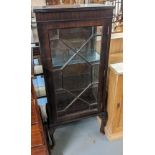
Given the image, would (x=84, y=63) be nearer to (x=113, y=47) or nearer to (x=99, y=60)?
(x=99, y=60)

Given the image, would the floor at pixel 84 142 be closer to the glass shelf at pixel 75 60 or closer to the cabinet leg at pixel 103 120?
the cabinet leg at pixel 103 120

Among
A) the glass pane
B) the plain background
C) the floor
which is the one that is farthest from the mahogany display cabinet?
the plain background

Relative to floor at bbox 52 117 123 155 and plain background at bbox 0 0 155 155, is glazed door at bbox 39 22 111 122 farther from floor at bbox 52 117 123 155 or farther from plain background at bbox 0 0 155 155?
plain background at bbox 0 0 155 155

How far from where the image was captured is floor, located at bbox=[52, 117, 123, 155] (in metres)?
1.50

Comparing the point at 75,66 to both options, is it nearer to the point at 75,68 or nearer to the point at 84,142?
the point at 75,68

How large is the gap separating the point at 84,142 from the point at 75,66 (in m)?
0.77
